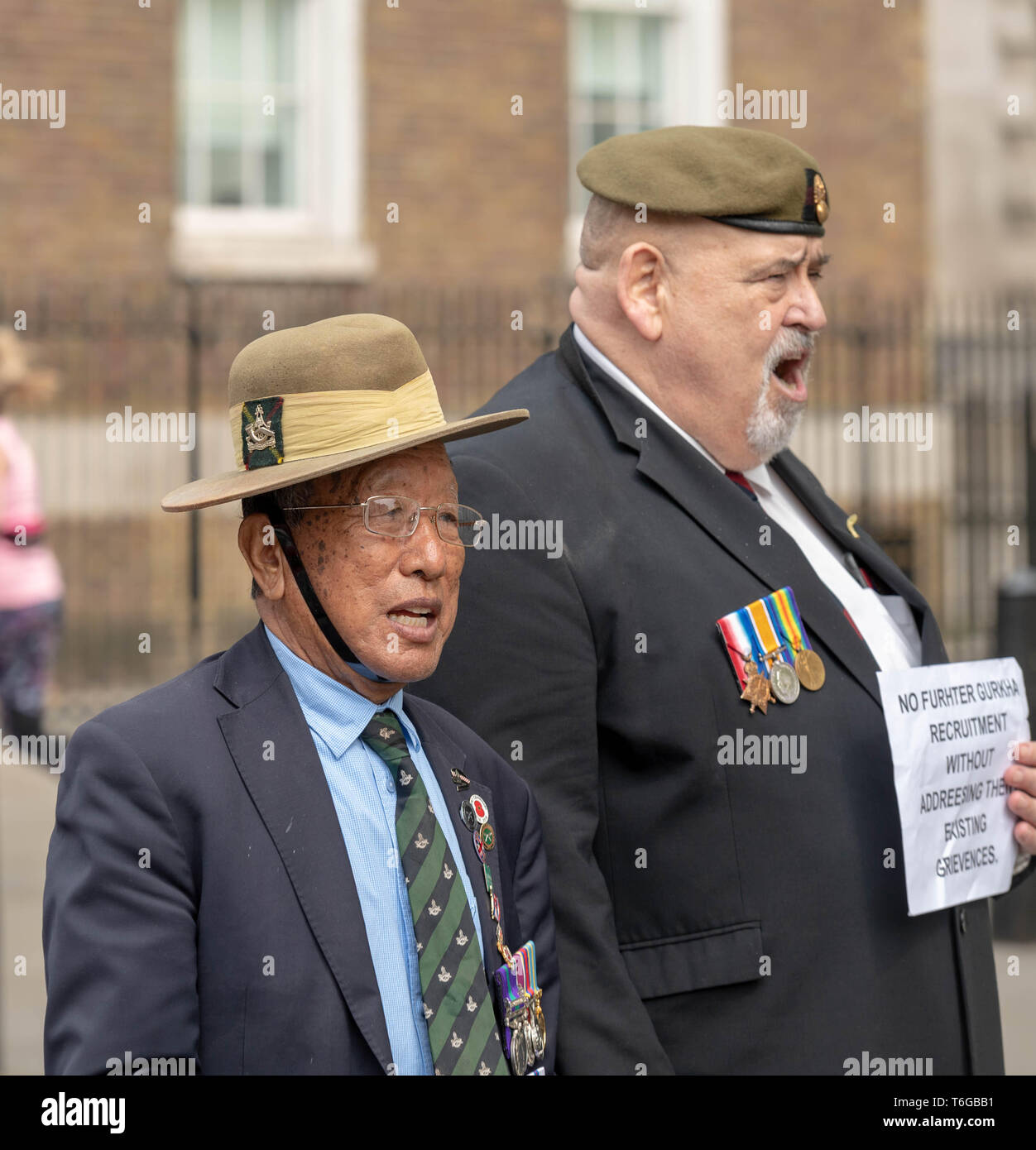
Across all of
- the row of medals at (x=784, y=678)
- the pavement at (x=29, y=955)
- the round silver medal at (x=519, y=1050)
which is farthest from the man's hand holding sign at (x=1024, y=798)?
the pavement at (x=29, y=955)

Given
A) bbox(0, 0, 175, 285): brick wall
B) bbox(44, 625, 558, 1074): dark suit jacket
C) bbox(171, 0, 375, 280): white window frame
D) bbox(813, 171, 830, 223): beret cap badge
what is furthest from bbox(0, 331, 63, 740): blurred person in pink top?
bbox(44, 625, 558, 1074): dark suit jacket

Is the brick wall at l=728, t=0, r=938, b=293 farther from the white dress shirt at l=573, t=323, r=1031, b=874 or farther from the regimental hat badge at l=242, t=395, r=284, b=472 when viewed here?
the regimental hat badge at l=242, t=395, r=284, b=472

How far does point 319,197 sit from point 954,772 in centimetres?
957

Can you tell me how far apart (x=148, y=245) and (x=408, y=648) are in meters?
9.34

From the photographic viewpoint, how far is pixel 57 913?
183 cm

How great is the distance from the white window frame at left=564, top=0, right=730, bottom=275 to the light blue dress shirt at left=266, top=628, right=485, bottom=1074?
10.4 m

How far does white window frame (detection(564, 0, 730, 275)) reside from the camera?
12203 mm

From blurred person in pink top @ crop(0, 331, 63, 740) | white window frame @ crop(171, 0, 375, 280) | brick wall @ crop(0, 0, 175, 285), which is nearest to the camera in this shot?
blurred person in pink top @ crop(0, 331, 63, 740)

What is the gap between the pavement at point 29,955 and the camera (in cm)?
502

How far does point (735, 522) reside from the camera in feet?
8.75

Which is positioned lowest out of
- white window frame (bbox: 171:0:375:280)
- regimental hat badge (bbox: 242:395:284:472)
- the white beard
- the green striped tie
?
the green striped tie
